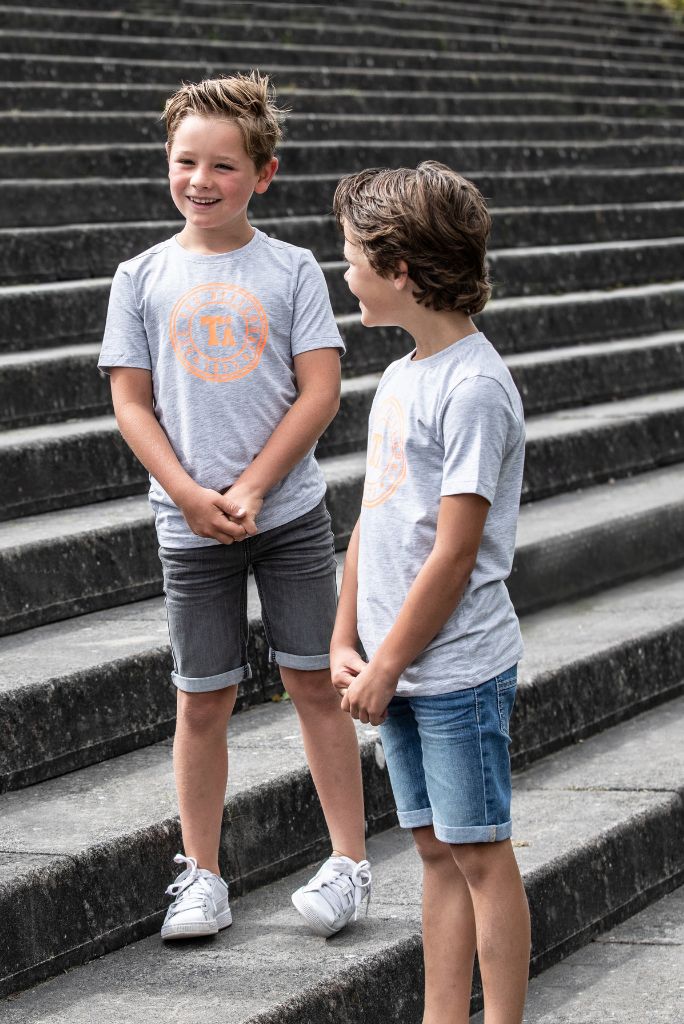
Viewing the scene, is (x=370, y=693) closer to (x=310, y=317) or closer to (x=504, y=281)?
(x=310, y=317)

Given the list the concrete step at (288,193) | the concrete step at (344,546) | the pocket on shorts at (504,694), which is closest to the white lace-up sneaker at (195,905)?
the pocket on shorts at (504,694)

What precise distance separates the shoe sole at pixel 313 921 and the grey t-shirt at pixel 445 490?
0.60 m

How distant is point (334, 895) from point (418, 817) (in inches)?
16.2

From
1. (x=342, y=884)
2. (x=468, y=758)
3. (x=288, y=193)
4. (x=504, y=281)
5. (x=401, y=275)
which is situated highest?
(x=288, y=193)

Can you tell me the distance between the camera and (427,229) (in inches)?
82.4

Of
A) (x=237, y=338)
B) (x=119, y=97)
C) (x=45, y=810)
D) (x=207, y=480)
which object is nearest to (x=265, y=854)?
(x=45, y=810)

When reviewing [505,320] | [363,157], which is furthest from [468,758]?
[363,157]

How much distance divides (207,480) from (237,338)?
0.81ft

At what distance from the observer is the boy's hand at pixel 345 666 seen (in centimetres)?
219

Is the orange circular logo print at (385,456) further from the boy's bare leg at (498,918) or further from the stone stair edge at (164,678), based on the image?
the stone stair edge at (164,678)

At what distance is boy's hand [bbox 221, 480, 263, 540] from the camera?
2479 millimetres

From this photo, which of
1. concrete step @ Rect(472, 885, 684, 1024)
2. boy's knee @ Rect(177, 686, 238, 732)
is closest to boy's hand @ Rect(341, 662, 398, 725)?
boy's knee @ Rect(177, 686, 238, 732)

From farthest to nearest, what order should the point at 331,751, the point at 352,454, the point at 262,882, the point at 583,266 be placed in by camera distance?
the point at 583,266 < the point at 352,454 < the point at 262,882 < the point at 331,751

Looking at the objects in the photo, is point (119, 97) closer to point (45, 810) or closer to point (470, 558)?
point (45, 810)
